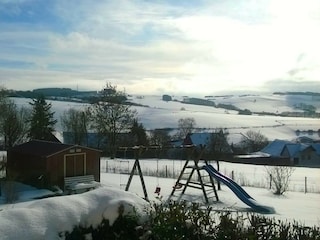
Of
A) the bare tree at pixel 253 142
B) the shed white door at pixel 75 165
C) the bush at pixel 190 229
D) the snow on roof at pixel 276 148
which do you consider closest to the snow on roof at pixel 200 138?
the bare tree at pixel 253 142

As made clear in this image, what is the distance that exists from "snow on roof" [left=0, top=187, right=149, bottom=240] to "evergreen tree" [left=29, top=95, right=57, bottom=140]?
34.7 meters

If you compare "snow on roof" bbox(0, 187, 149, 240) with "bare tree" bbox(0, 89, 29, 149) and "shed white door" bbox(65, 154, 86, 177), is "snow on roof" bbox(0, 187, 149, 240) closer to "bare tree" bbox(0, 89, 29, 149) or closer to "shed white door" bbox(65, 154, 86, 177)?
"shed white door" bbox(65, 154, 86, 177)

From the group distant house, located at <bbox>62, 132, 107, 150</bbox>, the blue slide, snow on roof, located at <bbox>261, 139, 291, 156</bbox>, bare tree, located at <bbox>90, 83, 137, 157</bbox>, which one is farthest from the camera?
snow on roof, located at <bbox>261, 139, 291, 156</bbox>

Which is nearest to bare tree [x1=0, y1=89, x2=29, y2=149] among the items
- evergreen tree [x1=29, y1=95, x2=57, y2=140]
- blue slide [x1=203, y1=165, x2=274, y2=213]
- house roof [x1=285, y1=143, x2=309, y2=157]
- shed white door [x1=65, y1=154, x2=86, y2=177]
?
evergreen tree [x1=29, y1=95, x2=57, y2=140]

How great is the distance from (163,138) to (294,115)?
2589 inches

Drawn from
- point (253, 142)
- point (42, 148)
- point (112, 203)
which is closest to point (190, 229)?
point (112, 203)

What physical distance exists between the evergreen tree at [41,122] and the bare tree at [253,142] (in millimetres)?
29392

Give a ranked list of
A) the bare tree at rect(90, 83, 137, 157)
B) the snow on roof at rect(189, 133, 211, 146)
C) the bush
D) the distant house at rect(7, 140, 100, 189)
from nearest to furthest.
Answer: the bush → the distant house at rect(7, 140, 100, 189) → the bare tree at rect(90, 83, 137, 157) → the snow on roof at rect(189, 133, 211, 146)

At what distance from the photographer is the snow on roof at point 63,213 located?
620 cm

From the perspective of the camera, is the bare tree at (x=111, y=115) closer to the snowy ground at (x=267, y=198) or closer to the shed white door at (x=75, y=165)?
the snowy ground at (x=267, y=198)

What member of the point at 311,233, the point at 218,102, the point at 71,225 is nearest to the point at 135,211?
the point at 71,225

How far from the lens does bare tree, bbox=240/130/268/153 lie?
6181 centimetres

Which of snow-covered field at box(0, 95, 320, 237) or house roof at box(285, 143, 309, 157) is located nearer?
snow-covered field at box(0, 95, 320, 237)

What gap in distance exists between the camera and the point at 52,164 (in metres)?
21.6
